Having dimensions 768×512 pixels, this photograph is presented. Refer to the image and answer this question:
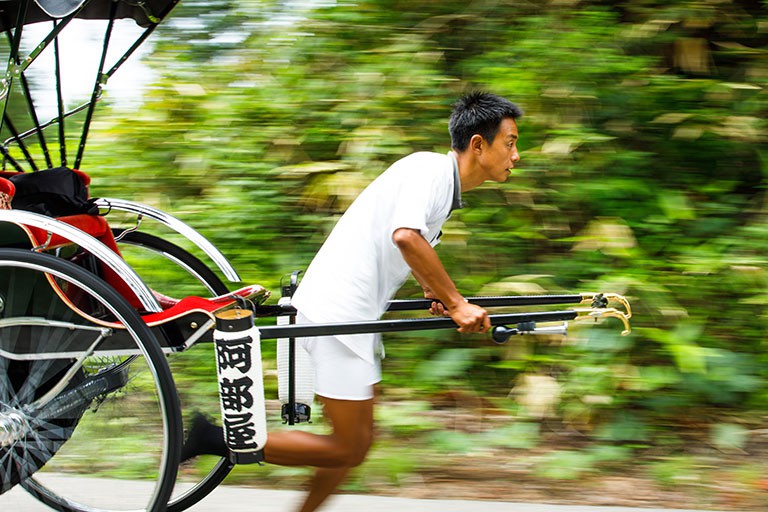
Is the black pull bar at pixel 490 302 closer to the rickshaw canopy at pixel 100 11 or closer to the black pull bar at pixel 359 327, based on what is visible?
the black pull bar at pixel 359 327

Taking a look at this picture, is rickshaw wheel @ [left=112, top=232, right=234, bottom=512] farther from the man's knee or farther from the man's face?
the man's face

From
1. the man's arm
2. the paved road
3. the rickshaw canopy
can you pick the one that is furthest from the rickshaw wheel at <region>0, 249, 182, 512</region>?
the rickshaw canopy

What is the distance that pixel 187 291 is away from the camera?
3678 mm

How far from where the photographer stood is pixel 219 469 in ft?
8.58

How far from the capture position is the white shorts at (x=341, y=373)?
227cm

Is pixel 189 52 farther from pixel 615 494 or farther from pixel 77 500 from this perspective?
pixel 615 494

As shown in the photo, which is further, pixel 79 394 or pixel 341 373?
pixel 79 394

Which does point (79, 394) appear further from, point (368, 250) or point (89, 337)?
point (368, 250)

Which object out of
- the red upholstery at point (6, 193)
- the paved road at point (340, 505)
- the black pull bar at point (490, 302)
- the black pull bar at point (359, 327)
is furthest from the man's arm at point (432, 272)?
the red upholstery at point (6, 193)

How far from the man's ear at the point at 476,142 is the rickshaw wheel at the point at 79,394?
1.06m

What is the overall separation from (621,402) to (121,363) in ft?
→ 6.94

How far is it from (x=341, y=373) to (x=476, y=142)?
0.77 metres

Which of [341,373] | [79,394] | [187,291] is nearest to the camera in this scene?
[341,373]

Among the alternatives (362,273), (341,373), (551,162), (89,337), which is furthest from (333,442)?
(551,162)
